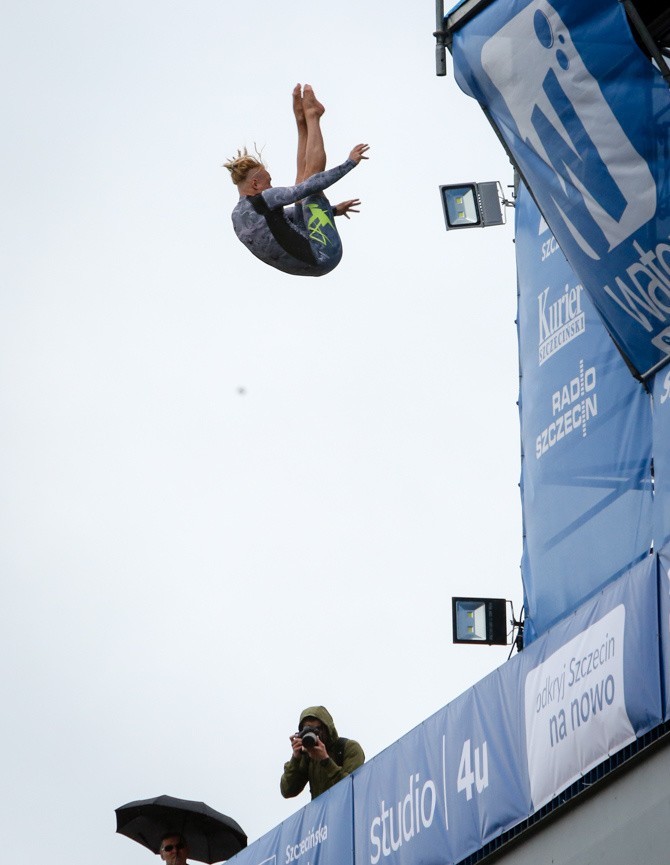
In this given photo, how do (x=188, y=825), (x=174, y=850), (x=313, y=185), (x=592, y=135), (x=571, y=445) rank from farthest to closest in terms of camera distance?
(x=188, y=825), (x=571, y=445), (x=174, y=850), (x=313, y=185), (x=592, y=135)

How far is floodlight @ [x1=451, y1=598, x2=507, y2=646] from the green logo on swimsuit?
208 inches

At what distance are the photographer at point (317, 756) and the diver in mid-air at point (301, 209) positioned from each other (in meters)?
3.55

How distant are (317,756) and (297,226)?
13.8ft

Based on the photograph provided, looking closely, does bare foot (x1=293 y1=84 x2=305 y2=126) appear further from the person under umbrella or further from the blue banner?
the person under umbrella

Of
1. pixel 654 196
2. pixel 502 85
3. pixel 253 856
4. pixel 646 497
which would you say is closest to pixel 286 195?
pixel 502 85

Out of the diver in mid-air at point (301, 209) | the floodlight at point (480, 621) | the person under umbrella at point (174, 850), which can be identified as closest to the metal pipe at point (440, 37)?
the diver in mid-air at point (301, 209)

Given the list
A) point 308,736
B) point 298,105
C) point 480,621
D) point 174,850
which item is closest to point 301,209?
point 298,105

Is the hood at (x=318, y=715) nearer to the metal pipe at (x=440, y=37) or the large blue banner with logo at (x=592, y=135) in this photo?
the large blue banner with logo at (x=592, y=135)

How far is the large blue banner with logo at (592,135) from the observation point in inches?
454

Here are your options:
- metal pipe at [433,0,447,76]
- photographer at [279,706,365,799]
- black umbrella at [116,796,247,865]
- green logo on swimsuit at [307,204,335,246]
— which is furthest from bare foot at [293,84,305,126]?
black umbrella at [116,796,247,865]

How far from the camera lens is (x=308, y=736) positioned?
1366 cm

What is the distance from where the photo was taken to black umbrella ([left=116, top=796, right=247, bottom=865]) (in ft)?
50.3

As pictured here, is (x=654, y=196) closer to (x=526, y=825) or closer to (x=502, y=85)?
(x=502, y=85)

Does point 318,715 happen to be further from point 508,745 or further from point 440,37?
point 440,37
